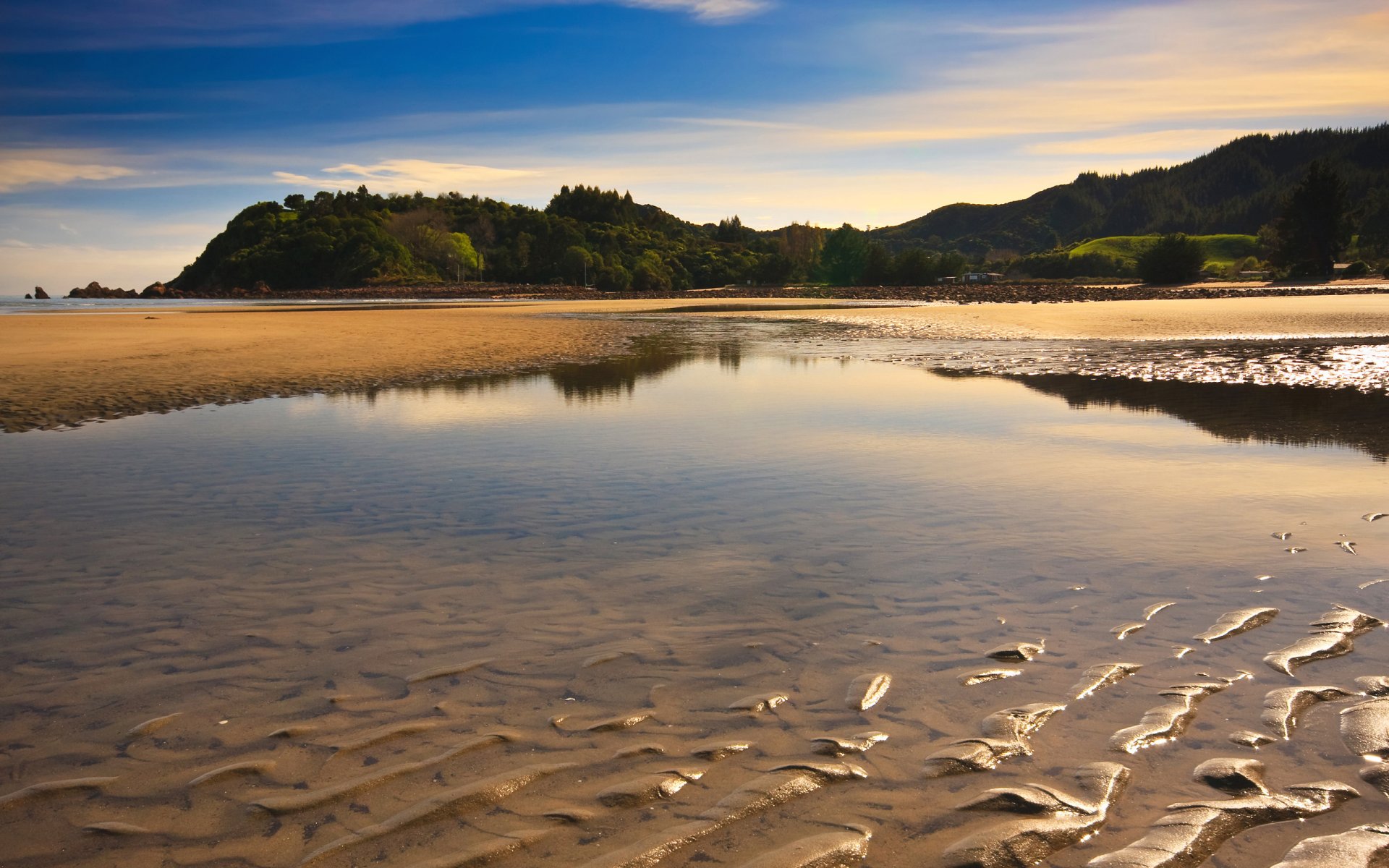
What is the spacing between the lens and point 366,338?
103 ft

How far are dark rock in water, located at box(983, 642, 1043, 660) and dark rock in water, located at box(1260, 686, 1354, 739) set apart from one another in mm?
1182

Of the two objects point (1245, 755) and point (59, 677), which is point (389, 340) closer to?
point (59, 677)

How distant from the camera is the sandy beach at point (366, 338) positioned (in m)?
17.8

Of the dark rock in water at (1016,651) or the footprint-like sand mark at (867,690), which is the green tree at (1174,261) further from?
the footprint-like sand mark at (867,690)

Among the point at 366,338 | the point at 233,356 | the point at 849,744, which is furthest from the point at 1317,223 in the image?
the point at 849,744

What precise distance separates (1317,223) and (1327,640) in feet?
310

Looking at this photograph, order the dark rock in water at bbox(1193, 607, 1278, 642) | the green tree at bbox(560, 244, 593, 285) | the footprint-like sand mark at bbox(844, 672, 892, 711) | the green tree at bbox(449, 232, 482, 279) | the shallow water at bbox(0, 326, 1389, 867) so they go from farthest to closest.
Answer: the green tree at bbox(560, 244, 593, 285), the green tree at bbox(449, 232, 482, 279), the dark rock in water at bbox(1193, 607, 1278, 642), the footprint-like sand mark at bbox(844, 672, 892, 711), the shallow water at bbox(0, 326, 1389, 867)

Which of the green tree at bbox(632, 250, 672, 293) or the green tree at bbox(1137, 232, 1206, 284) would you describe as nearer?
the green tree at bbox(1137, 232, 1206, 284)

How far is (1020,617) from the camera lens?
5.87 meters

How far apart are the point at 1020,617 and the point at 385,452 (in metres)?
8.69

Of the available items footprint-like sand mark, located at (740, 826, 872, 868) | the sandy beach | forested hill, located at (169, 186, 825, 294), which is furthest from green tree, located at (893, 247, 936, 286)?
footprint-like sand mark, located at (740, 826, 872, 868)

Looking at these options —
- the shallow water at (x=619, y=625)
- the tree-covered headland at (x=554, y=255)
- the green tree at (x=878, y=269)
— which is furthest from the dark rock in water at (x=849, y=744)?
the green tree at (x=878, y=269)

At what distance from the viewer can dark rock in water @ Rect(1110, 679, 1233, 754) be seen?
416cm

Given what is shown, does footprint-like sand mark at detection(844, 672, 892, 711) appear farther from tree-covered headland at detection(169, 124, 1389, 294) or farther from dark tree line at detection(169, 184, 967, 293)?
dark tree line at detection(169, 184, 967, 293)
